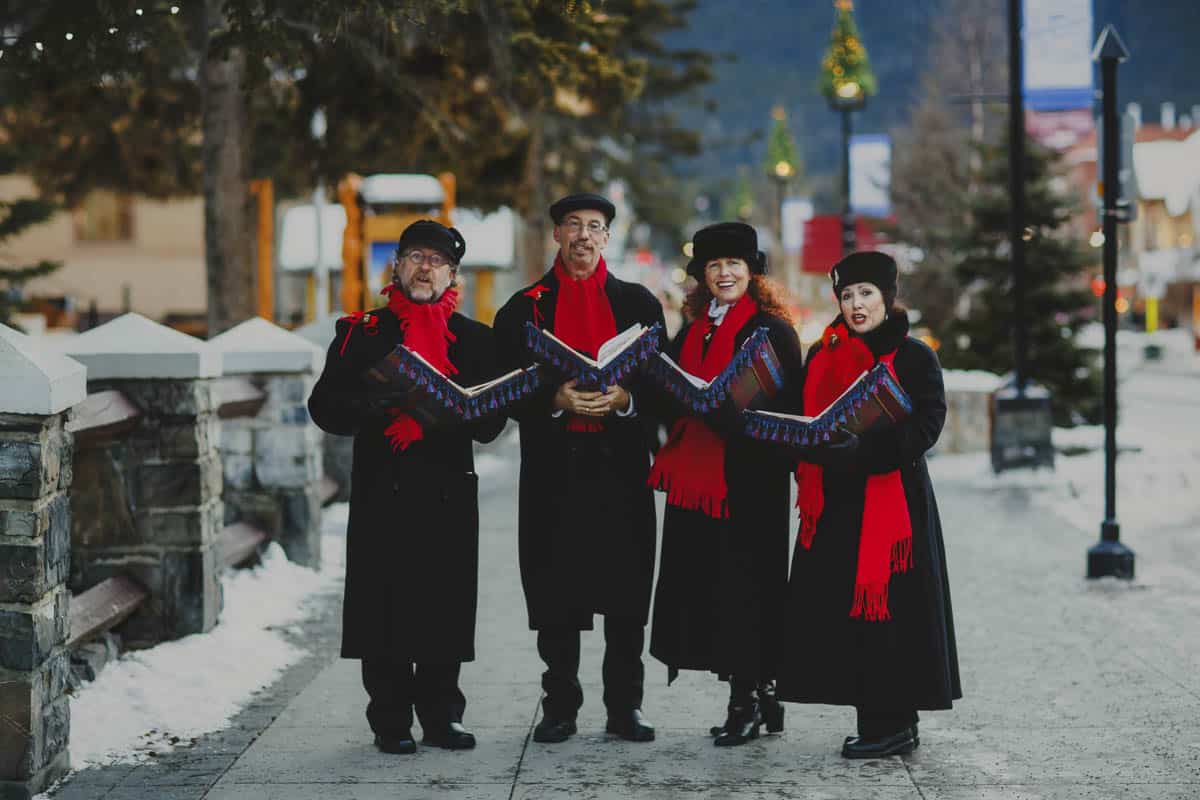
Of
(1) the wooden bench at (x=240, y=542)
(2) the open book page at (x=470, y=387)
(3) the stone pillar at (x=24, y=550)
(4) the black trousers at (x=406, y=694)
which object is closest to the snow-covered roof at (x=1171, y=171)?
(1) the wooden bench at (x=240, y=542)

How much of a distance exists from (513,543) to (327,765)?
628 centimetres

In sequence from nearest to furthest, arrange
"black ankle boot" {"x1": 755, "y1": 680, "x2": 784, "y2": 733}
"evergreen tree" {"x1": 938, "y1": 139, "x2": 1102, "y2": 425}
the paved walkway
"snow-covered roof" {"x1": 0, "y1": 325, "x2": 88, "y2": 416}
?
"snow-covered roof" {"x1": 0, "y1": 325, "x2": 88, "y2": 416}
the paved walkway
"black ankle boot" {"x1": 755, "y1": 680, "x2": 784, "y2": 733}
"evergreen tree" {"x1": 938, "y1": 139, "x2": 1102, "y2": 425}

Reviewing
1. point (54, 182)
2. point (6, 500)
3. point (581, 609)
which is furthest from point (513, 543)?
point (54, 182)

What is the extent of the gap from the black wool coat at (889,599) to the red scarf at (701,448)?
1.36 feet

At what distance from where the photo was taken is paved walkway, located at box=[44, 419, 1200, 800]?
5855mm

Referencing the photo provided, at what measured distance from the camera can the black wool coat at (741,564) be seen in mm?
6398

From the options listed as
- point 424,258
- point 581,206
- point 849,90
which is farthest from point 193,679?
point 849,90

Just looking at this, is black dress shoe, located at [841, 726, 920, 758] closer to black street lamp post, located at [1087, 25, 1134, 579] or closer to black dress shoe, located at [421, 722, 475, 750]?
black dress shoe, located at [421, 722, 475, 750]

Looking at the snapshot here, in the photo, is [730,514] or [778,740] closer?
A: [730,514]

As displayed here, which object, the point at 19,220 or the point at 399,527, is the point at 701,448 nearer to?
the point at 399,527

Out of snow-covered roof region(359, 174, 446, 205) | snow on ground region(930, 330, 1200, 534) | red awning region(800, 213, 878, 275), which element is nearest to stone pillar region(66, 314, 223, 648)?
snow on ground region(930, 330, 1200, 534)

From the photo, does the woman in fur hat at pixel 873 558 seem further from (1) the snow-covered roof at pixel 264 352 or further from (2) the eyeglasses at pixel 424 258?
(1) the snow-covered roof at pixel 264 352

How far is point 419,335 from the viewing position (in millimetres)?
6316

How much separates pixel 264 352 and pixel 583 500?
4822mm
